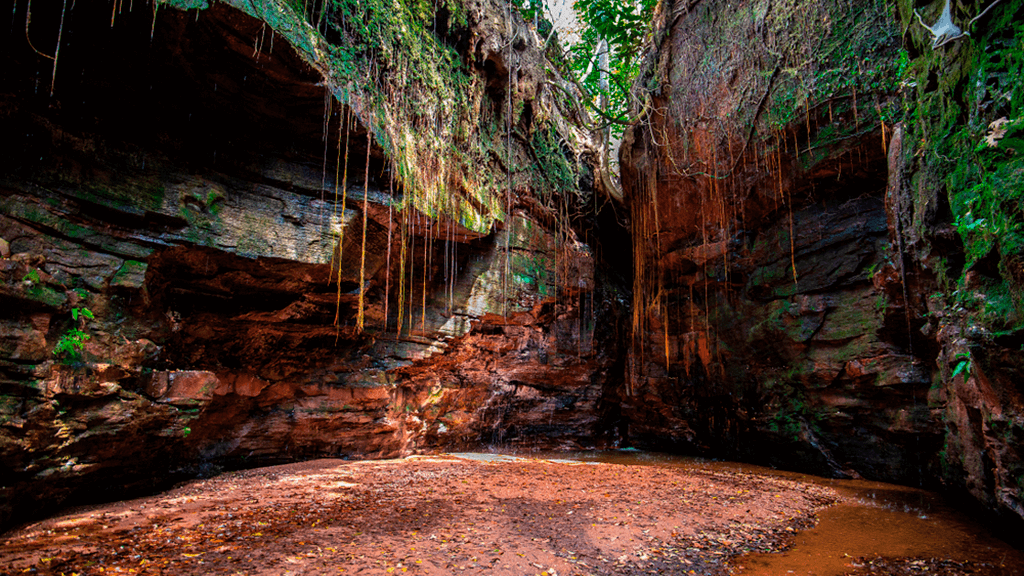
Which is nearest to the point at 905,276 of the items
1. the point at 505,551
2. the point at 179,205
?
the point at 505,551

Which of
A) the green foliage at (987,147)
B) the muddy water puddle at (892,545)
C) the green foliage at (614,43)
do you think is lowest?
the muddy water puddle at (892,545)

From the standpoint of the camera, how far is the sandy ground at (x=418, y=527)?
3.51m

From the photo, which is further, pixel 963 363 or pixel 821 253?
pixel 821 253

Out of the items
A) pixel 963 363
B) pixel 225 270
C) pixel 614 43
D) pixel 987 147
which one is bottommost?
pixel 963 363

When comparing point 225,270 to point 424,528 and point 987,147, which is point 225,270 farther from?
point 987,147

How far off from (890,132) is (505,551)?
930 cm

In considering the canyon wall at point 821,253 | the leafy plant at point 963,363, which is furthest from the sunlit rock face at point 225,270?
the leafy plant at point 963,363

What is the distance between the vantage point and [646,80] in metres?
12.2

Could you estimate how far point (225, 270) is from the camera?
6883mm

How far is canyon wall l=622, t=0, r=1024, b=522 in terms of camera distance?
445 cm

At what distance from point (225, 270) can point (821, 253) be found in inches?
434

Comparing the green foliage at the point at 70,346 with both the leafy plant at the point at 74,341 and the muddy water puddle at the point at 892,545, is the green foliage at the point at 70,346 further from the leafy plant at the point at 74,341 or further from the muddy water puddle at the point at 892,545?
the muddy water puddle at the point at 892,545

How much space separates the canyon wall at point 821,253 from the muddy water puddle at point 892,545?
47 cm

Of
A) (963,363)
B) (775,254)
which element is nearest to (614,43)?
(775,254)
